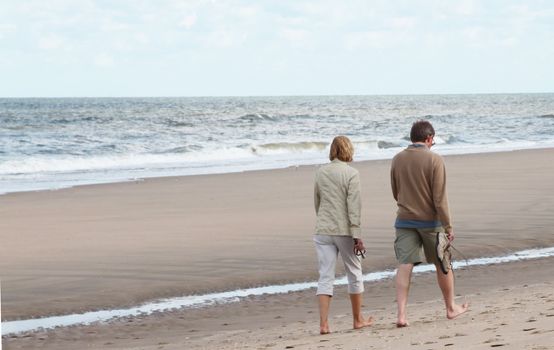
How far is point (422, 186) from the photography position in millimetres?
6680

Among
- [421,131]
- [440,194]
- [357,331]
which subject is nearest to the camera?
[440,194]

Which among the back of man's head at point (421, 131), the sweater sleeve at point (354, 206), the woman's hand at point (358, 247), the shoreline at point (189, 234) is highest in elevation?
the back of man's head at point (421, 131)

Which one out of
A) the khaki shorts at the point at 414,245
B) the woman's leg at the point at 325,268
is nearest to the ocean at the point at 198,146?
the woman's leg at the point at 325,268

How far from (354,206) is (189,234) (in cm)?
650

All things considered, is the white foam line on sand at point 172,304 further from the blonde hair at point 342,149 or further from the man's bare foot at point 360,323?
the blonde hair at point 342,149

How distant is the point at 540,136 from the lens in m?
48.4

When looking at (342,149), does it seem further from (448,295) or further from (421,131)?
(448,295)

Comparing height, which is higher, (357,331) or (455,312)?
(455,312)

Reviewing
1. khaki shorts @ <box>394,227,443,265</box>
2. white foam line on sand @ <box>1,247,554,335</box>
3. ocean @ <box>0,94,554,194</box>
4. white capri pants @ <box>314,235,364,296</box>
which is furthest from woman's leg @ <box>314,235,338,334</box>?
ocean @ <box>0,94,554,194</box>

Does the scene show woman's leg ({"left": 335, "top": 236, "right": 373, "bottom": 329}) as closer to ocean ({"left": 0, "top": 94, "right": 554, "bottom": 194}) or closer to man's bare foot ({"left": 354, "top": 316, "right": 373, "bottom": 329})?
man's bare foot ({"left": 354, "top": 316, "right": 373, "bottom": 329})

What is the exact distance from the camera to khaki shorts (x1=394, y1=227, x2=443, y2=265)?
673 cm

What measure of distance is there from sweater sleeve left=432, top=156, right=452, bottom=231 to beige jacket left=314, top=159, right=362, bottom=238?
1.80ft

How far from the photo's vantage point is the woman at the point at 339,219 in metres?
6.88

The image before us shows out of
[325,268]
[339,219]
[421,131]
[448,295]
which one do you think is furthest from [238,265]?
[421,131]
